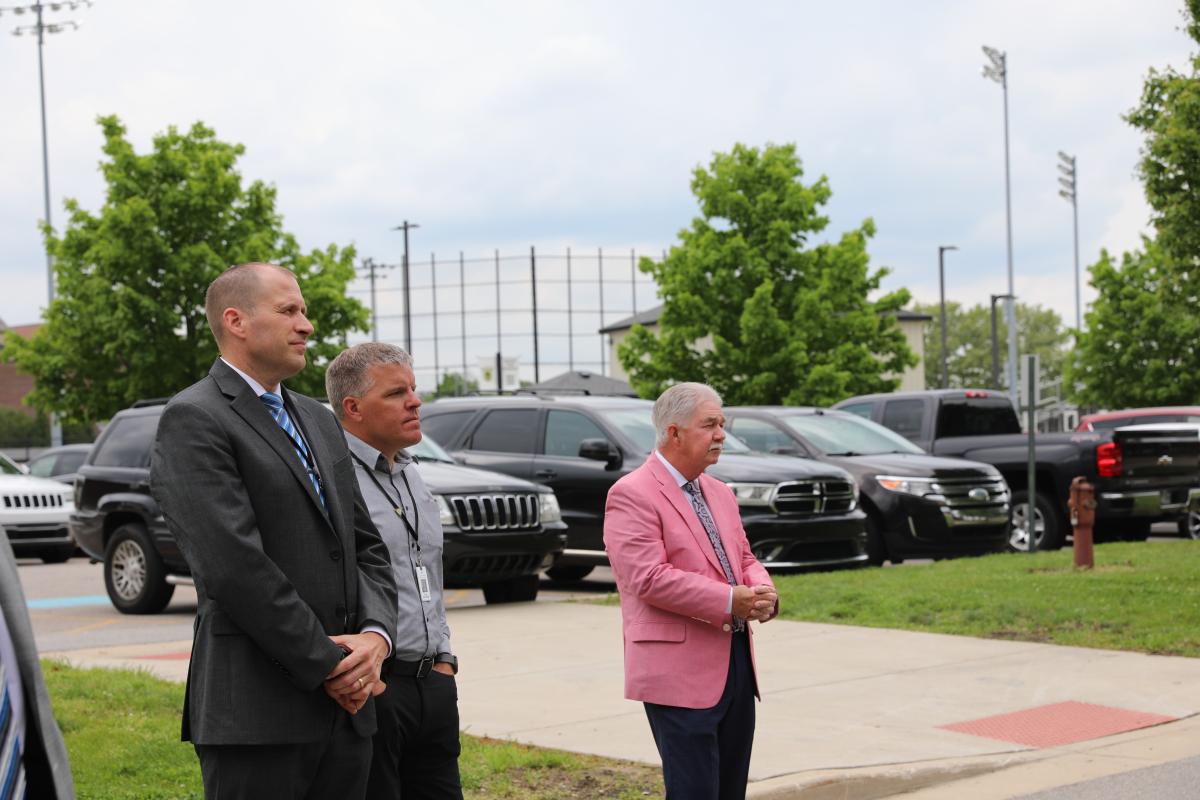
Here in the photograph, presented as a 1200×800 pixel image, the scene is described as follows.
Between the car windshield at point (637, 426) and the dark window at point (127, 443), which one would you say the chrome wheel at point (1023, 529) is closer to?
the car windshield at point (637, 426)

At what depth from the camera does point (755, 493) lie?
1388 cm

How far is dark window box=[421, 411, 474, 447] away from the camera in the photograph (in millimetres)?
15836

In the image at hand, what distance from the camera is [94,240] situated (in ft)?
116

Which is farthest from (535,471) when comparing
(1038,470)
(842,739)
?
(842,739)

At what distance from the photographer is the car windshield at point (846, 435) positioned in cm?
1645

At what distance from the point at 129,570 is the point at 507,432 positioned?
3.89 m

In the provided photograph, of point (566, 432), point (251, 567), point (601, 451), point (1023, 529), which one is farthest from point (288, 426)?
point (1023, 529)

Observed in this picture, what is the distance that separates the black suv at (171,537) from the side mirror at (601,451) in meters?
1.02

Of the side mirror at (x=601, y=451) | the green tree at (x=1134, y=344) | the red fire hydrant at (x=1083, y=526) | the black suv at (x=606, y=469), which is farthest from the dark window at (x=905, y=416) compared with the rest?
the green tree at (x=1134, y=344)

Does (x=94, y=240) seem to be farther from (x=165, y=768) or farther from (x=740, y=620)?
(x=740, y=620)

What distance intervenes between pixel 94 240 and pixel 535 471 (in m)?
23.6

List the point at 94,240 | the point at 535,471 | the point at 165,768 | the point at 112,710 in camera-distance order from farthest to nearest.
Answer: the point at 94,240
the point at 535,471
the point at 112,710
the point at 165,768

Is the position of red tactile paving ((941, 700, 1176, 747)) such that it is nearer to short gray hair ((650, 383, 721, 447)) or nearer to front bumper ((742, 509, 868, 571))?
short gray hair ((650, 383, 721, 447))

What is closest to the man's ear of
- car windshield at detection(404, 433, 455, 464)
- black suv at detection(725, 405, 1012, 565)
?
car windshield at detection(404, 433, 455, 464)
